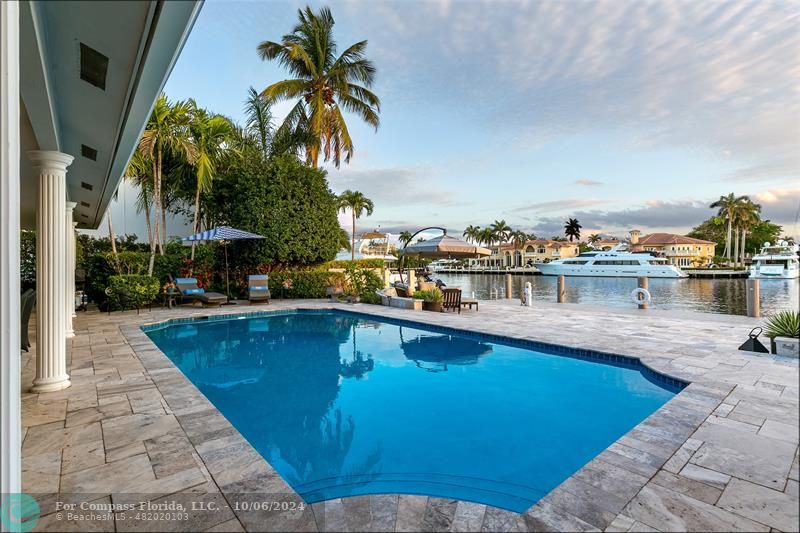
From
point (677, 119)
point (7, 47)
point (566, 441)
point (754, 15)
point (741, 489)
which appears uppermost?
point (677, 119)

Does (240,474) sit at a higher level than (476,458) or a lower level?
higher

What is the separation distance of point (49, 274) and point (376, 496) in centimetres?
444

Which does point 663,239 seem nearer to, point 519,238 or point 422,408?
point 519,238

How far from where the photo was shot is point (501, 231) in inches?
3214

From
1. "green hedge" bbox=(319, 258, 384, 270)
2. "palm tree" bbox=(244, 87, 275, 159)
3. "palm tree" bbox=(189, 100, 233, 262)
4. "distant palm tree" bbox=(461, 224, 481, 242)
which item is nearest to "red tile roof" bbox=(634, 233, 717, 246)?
"distant palm tree" bbox=(461, 224, 481, 242)

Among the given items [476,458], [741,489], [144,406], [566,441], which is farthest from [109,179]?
[741,489]

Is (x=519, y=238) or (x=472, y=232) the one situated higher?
(x=472, y=232)

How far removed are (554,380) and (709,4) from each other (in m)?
4.53

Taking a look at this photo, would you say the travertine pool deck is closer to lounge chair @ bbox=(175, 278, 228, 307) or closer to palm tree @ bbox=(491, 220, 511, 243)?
lounge chair @ bbox=(175, 278, 228, 307)

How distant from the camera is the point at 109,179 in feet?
21.2

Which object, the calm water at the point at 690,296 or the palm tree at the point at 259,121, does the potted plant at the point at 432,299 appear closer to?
the calm water at the point at 690,296

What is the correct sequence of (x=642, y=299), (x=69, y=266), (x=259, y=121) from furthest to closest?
1. (x=259, y=121)
2. (x=642, y=299)
3. (x=69, y=266)

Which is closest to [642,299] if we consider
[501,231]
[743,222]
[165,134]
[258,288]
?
[258,288]

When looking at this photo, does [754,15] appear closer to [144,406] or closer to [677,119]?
[677,119]
